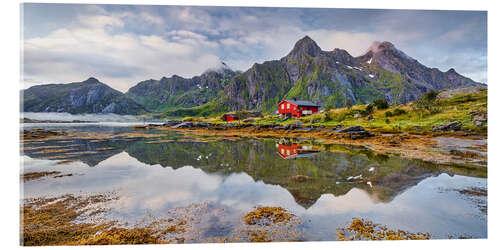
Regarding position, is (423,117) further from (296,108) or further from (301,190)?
(301,190)

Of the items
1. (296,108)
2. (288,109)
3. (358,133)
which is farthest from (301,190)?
(288,109)

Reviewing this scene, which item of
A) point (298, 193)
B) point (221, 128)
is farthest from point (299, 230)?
point (221, 128)

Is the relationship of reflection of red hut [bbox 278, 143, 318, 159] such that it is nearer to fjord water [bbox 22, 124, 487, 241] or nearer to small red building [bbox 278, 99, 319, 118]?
fjord water [bbox 22, 124, 487, 241]

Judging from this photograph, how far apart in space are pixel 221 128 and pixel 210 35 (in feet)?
146

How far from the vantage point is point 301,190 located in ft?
33.7

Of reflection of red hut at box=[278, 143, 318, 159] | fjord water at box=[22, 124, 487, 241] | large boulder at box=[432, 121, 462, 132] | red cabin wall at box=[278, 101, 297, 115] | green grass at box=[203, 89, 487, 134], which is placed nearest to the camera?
fjord water at box=[22, 124, 487, 241]

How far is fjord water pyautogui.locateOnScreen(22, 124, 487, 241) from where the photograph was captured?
7523 millimetres

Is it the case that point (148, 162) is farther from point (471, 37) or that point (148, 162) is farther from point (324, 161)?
point (471, 37)

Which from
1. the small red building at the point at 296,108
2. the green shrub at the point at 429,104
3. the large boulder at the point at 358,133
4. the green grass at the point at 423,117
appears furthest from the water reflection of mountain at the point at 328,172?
the small red building at the point at 296,108

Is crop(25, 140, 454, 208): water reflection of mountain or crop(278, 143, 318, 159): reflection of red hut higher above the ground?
crop(278, 143, 318, 159): reflection of red hut

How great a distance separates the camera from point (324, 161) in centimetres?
1702

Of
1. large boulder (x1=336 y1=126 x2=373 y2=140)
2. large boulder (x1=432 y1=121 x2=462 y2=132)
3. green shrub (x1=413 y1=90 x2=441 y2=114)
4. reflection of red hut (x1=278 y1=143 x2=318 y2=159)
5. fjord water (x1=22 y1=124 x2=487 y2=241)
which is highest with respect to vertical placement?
green shrub (x1=413 y1=90 x2=441 y2=114)

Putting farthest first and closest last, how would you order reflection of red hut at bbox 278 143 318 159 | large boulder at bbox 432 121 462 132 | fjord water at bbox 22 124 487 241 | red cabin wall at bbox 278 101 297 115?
red cabin wall at bbox 278 101 297 115 < large boulder at bbox 432 121 462 132 < reflection of red hut at bbox 278 143 318 159 < fjord water at bbox 22 124 487 241

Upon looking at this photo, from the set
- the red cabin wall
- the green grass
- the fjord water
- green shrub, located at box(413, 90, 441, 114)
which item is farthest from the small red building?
the fjord water
